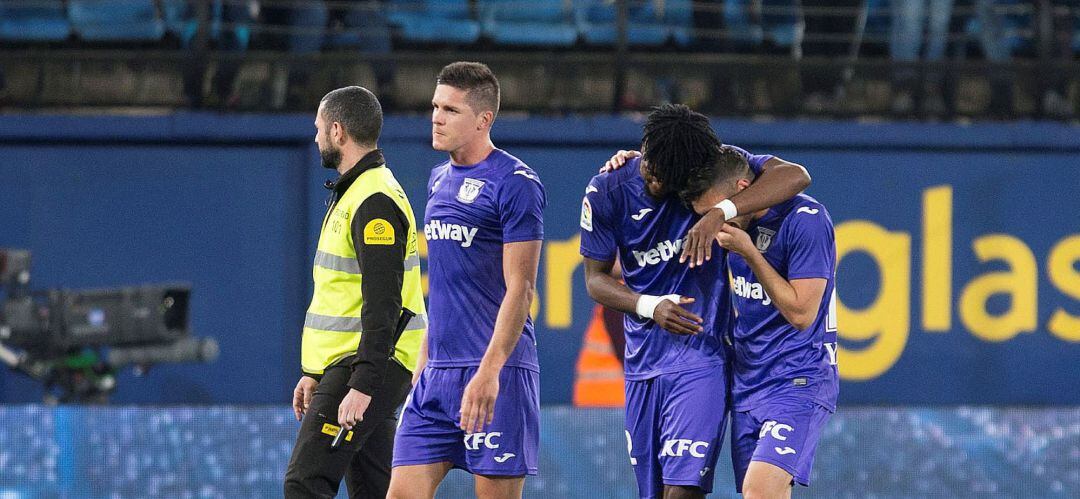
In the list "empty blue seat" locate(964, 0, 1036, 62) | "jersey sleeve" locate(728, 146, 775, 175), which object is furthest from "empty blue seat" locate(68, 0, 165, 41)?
"jersey sleeve" locate(728, 146, 775, 175)

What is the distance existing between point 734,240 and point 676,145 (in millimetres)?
325

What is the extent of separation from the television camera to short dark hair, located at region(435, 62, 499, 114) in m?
5.01

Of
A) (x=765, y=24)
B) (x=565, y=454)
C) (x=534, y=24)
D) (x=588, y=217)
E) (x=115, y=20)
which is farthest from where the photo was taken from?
(x=765, y=24)

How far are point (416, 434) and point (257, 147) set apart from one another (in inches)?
233

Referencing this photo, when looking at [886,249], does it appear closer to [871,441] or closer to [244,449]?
[871,441]

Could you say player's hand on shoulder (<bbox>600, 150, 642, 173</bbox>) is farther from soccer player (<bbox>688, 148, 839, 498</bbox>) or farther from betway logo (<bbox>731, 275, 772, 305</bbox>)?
betway logo (<bbox>731, 275, 772, 305</bbox>)

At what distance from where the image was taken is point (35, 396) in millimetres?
9805

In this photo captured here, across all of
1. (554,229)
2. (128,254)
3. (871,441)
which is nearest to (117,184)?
(128,254)

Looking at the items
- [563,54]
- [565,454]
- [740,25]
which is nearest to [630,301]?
[565,454]

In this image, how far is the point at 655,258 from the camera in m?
4.40

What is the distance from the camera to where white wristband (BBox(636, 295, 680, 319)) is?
425 centimetres

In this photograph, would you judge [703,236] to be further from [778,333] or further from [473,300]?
[473,300]

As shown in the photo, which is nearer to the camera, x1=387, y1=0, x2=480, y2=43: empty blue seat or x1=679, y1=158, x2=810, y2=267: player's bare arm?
x1=679, y1=158, x2=810, y2=267: player's bare arm

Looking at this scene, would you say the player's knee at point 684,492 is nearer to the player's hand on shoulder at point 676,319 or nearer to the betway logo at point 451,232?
the player's hand on shoulder at point 676,319
